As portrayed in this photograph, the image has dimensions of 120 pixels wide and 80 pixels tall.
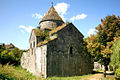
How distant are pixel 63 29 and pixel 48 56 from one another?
4.24 m

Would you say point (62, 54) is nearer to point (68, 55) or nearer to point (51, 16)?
point (68, 55)

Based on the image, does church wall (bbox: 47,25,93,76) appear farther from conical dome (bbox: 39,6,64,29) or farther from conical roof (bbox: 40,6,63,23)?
conical roof (bbox: 40,6,63,23)

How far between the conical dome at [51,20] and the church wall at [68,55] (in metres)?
4.96

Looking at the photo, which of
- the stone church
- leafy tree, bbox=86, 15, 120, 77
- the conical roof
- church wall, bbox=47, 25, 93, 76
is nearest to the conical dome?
the conical roof

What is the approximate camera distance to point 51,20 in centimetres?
1983

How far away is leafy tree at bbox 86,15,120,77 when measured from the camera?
13.1 m

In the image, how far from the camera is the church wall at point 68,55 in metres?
13.8

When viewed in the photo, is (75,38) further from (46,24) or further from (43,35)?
(46,24)

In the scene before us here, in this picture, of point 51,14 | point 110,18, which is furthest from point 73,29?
point 51,14

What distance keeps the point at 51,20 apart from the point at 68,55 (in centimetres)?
781

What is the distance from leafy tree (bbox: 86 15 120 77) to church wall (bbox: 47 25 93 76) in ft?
8.62

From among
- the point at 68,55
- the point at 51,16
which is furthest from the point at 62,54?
the point at 51,16

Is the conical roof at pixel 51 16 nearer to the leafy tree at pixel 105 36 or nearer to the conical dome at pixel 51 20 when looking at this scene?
the conical dome at pixel 51 20

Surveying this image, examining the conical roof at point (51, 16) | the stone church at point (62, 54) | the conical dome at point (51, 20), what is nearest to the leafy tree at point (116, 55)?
the stone church at point (62, 54)
